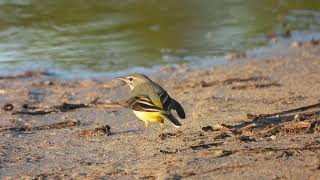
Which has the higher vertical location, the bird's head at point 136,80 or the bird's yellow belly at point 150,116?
the bird's head at point 136,80

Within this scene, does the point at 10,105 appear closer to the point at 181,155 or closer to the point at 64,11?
the point at 181,155

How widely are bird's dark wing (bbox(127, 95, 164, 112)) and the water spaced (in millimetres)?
4708

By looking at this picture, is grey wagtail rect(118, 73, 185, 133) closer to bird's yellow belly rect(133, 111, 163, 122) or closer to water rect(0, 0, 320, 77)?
bird's yellow belly rect(133, 111, 163, 122)

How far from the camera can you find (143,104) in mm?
8000

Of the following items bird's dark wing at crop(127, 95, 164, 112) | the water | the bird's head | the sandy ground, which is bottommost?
the sandy ground

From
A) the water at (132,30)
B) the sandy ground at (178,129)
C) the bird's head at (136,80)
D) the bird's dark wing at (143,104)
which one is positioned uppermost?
the water at (132,30)

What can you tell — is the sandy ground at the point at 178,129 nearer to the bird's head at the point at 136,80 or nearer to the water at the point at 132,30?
the bird's head at the point at 136,80

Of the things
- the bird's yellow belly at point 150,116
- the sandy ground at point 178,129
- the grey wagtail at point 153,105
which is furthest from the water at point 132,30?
the bird's yellow belly at point 150,116

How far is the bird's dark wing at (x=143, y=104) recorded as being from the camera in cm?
789

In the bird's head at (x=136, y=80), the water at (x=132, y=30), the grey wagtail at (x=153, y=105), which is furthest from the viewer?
the water at (x=132, y=30)

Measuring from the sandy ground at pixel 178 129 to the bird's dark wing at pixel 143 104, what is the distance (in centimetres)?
27

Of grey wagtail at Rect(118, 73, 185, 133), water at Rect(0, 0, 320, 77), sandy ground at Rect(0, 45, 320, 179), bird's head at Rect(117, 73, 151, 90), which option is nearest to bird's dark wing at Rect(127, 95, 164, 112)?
grey wagtail at Rect(118, 73, 185, 133)

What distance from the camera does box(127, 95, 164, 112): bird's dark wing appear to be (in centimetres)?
789

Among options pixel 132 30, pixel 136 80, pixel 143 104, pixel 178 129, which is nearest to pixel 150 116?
pixel 143 104
